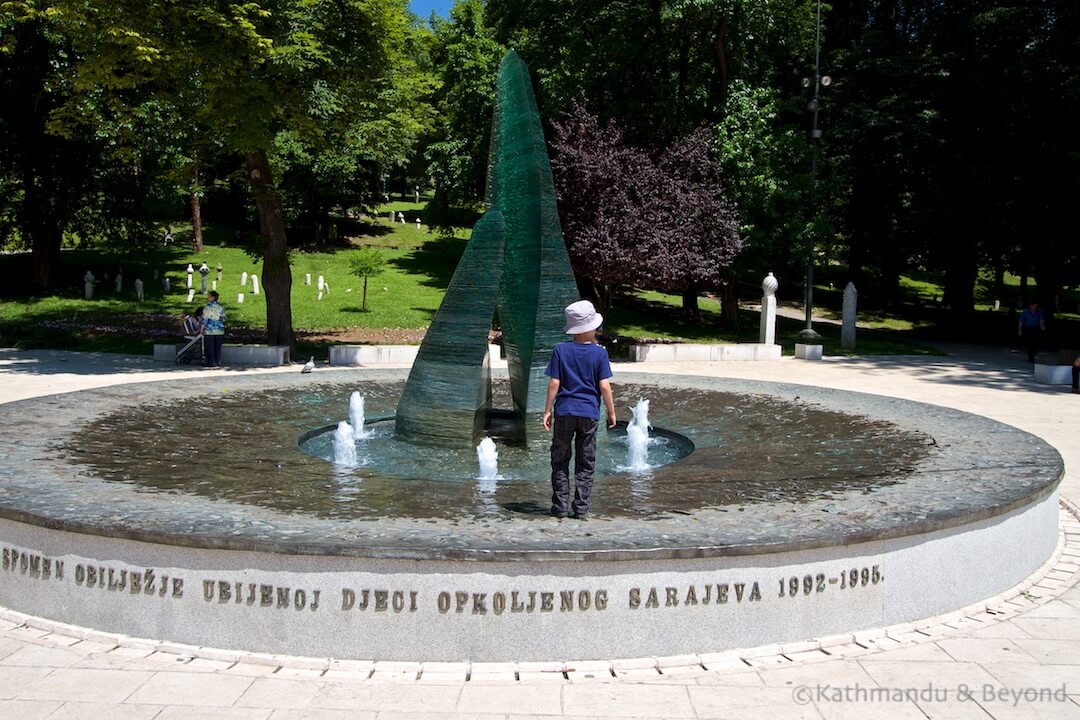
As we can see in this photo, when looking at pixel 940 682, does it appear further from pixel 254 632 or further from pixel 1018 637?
pixel 254 632

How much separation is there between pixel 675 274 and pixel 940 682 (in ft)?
66.7

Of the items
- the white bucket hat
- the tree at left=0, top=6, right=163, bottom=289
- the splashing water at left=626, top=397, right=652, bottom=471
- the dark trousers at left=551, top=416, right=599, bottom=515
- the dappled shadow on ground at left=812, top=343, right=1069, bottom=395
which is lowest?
the dappled shadow on ground at left=812, top=343, right=1069, bottom=395

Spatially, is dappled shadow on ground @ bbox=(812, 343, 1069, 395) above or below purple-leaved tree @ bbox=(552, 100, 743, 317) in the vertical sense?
below

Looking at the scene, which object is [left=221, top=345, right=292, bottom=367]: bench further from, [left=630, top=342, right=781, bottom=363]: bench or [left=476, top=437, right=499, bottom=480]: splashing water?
[left=476, top=437, right=499, bottom=480]: splashing water

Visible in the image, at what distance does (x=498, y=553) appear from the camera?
211 inches

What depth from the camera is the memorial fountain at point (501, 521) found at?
213 inches

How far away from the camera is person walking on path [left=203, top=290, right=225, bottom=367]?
66.5 feet

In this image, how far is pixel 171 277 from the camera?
39.8m

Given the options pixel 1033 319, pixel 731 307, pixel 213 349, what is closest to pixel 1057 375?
pixel 1033 319

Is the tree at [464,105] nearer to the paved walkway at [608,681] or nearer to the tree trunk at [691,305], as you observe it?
the tree trunk at [691,305]

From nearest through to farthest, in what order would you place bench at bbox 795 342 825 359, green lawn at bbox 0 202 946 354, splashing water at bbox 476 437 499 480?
splashing water at bbox 476 437 499 480, bench at bbox 795 342 825 359, green lawn at bbox 0 202 946 354

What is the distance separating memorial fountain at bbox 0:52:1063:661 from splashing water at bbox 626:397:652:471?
0.15 ft

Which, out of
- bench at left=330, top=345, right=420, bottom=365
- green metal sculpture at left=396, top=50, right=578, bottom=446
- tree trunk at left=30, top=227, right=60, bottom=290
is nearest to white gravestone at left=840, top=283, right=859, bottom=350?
bench at left=330, top=345, right=420, bottom=365

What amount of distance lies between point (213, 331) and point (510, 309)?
11879 mm
